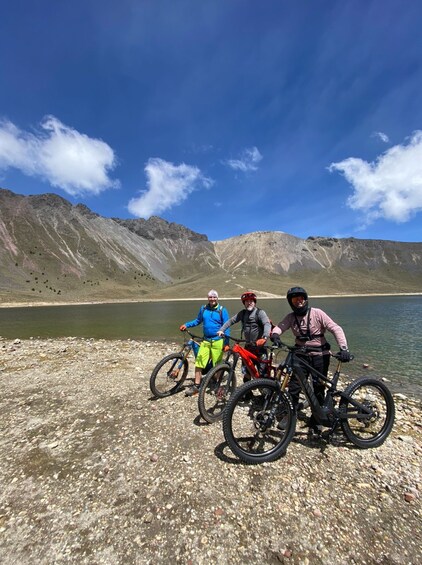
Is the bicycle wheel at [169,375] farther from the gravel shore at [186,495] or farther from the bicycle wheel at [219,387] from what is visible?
the bicycle wheel at [219,387]

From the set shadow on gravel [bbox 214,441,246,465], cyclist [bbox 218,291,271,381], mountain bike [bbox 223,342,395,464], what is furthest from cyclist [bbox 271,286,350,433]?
shadow on gravel [bbox 214,441,246,465]

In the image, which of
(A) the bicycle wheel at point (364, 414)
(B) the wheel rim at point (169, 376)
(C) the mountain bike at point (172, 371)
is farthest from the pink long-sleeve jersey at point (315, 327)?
(B) the wheel rim at point (169, 376)

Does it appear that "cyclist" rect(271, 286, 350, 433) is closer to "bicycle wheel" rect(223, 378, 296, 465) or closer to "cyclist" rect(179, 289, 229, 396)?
"bicycle wheel" rect(223, 378, 296, 465)

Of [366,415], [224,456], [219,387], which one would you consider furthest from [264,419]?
[366,415]

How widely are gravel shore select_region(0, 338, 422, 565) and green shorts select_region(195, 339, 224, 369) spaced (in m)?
1.40

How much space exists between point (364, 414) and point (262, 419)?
2.40 m

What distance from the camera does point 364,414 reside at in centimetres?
636

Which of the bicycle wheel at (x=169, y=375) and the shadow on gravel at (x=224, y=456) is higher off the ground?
the bicycle wheel at (x=169, y=375)

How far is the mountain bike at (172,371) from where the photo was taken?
9242mm

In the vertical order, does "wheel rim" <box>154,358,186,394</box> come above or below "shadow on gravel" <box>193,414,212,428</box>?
above

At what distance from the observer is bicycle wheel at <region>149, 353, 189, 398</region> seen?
930cm

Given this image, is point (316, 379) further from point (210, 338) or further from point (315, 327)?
point (210, 338)

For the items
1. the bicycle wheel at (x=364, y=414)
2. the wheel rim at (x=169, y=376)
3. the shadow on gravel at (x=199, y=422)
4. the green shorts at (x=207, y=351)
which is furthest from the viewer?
the wheel rim at (x=169, y=376)

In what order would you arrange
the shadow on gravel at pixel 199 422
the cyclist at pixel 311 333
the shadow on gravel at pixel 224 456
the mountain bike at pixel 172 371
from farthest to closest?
1. the mountain bike at pixel 172 371
2. the shadow on gravel at pixel 199 422
3. the cyclist at pixel 311 333
4. the shadow on gravel at pixel 224 456
